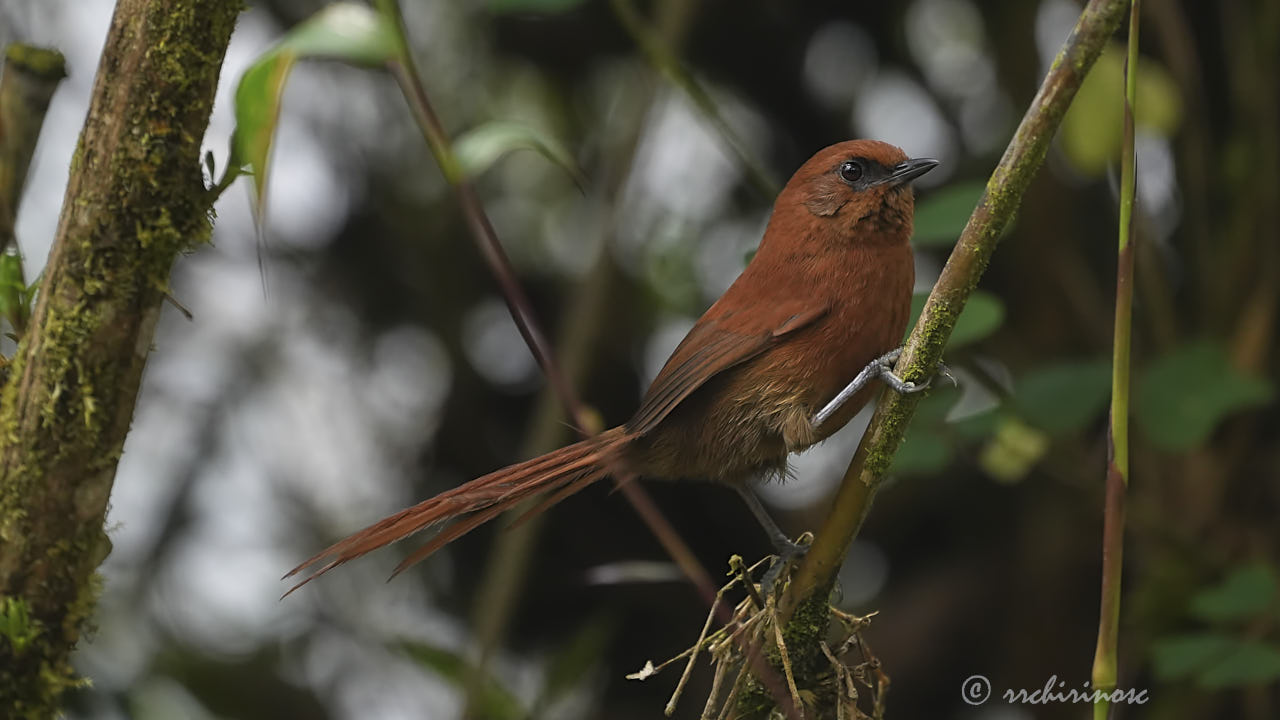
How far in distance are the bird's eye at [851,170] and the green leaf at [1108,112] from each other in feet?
3.73

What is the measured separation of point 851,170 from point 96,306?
1288mm

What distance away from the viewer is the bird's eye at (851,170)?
2176 mm

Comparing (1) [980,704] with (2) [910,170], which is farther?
(1) [980,704]

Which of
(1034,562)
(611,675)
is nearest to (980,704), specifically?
(1034,562)

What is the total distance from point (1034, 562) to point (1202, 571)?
1.53 feet

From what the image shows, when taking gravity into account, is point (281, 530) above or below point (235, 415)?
below

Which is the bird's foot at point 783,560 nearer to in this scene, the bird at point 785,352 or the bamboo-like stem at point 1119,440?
the bird at point 785,352

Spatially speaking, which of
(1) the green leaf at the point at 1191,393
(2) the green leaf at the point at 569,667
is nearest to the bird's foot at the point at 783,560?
(2) the green leaf at the point at 569,667

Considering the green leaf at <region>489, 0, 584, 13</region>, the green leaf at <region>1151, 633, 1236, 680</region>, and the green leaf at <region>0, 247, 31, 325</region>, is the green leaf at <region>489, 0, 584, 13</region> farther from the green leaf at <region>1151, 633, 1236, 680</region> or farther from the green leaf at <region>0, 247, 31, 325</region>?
the green leaf at <region>1151, 633, 1236, 680</region>

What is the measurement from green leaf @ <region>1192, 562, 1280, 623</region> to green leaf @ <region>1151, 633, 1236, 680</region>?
0.20 feet

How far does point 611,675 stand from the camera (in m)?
3.73

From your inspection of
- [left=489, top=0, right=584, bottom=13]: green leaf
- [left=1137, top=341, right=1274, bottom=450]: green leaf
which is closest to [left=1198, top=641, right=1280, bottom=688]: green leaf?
[left=1137, top=341, right=1274, bottom=450]: green leaf

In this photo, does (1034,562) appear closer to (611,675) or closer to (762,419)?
(611,675)

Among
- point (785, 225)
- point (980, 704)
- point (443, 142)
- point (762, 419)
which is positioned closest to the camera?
point (443, 142)
